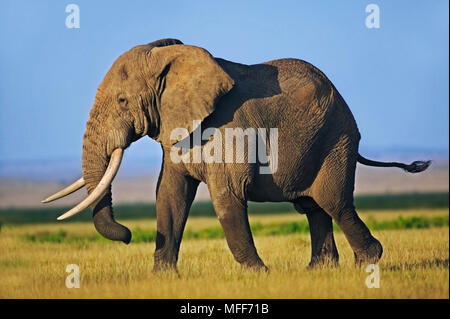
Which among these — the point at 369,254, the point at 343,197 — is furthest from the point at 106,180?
the point at 369,254

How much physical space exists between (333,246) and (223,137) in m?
2.56

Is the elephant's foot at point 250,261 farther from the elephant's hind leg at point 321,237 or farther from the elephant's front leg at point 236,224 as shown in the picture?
the elephant's hind leg at point 321,237

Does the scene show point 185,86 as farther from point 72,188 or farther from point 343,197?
point 343,197

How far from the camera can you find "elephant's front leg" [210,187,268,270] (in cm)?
984

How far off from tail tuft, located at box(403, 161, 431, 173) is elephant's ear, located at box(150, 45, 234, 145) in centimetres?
346

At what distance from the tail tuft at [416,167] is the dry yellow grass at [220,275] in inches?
47.0

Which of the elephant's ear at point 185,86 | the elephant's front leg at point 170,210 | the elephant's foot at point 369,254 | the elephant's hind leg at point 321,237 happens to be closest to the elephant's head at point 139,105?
the elephant's ear at point 185,86

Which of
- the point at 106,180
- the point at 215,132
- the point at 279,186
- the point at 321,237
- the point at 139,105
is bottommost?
the point at 321,237

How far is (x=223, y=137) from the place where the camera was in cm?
978

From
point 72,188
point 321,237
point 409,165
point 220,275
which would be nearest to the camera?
point 220,275

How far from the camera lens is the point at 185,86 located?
32.7 ft

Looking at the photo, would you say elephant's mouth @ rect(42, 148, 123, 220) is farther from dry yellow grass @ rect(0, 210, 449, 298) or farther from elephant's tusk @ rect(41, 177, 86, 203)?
dry yellow grass @ rect(0, 210, 449, 298)

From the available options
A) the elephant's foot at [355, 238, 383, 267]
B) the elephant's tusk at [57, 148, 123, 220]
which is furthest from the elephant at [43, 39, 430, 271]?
the elephant's foot at [355, 238, 383, 267]

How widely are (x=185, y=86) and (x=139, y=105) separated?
579 mm
